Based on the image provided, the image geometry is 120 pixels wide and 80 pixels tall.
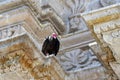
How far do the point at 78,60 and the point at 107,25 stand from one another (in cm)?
175

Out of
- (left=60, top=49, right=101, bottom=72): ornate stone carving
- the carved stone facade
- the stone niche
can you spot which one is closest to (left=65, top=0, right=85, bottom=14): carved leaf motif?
the carved stone facade

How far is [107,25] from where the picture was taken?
677cm

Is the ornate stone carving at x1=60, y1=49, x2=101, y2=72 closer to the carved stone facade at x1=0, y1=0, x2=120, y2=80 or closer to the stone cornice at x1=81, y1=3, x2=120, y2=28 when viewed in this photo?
the carved stone facade at x1=0, y1=0, x2=120, y2=80

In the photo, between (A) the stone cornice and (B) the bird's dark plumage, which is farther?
(B) the bird's dark plumage

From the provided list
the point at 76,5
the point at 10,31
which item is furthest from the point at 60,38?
the point at 10,31

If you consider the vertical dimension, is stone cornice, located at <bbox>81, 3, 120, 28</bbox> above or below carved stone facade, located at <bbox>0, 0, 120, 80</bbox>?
above

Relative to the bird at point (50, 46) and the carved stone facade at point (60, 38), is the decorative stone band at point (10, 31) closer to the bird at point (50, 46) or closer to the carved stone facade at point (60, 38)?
the carved stone facade at point (60, 38)

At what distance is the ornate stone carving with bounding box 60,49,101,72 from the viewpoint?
326 inches

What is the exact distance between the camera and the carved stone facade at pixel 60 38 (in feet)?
22.3

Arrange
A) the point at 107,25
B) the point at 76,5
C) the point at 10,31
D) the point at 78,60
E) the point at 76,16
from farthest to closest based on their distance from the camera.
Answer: the point at 76,5, the point at 76,16, the point at 78,60, the point at 10,31, the point at 107,25

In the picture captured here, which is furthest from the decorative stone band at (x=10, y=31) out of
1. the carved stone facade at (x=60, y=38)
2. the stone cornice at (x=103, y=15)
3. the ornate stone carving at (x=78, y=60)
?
the stone cornice at (x=103, y=15)

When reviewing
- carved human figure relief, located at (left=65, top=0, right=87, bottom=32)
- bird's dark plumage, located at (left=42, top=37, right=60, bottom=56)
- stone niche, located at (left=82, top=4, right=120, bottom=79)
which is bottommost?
carved human figure relief, located at (left=65, top=0, right=87, bottom=32)

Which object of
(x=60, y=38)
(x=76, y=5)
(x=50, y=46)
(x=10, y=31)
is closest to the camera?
(x=50, y=46)

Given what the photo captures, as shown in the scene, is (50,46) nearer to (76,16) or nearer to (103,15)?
(103,15)
